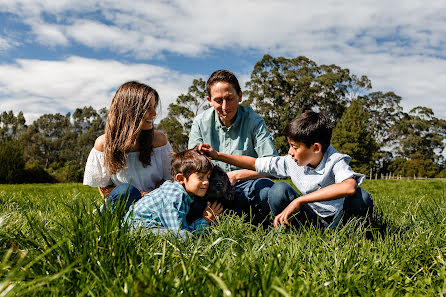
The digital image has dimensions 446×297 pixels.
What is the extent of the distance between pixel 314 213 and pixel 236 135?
1254mm

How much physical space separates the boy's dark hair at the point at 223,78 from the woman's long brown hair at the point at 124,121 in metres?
0.61

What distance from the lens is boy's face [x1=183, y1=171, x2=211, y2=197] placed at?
A: 311 cm

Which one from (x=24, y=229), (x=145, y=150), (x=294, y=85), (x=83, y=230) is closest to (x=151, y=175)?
(x=145, y=150)

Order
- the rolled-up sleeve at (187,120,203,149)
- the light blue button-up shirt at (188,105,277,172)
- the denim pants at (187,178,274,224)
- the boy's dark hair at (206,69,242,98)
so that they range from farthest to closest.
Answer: the rolled-up sleeve at (187,120,203,149)
the light blue button-up shirt at (188,105,277,172)
the boy's dark hair at (206,69,242,98)
the denim pants at (187,178,274,224)

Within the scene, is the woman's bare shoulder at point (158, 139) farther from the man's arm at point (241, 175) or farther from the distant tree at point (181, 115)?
the distant tree at point (181, 115)

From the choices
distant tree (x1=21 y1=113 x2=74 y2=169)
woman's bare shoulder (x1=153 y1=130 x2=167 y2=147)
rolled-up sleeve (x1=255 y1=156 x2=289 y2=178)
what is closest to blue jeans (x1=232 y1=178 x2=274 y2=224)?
rolled-up sleeve (x1=255 y1=156 x2=289 y2=178)

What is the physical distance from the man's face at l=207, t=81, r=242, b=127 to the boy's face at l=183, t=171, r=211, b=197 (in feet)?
2.84

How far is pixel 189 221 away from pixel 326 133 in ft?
4.65

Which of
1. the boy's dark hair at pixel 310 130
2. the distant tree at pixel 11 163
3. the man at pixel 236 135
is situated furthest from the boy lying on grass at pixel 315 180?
the distant tree at pixel 11 163

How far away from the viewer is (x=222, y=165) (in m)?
3.98

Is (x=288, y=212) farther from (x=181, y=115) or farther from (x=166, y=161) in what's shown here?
(x=181, y=115)

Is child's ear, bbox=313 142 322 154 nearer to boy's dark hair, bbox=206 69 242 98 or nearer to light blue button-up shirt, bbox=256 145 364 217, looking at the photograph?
light blue button-up shirt, bbox=256 145 364 217

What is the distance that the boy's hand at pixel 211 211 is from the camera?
121 inches

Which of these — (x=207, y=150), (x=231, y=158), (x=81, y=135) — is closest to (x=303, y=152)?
(x=231, y=158)
